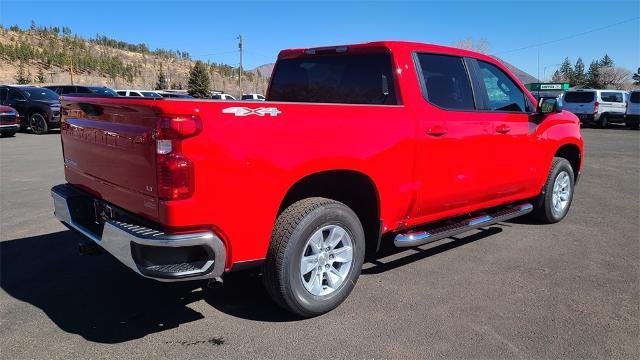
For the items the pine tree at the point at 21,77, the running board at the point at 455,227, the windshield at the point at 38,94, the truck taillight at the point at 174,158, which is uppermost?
the pine tree at the point at 21,77

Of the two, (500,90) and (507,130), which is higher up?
(500,90)

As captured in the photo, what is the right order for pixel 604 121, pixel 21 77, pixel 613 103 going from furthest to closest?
pixel 21 77 < pixel 604 121 < pixel 613 103

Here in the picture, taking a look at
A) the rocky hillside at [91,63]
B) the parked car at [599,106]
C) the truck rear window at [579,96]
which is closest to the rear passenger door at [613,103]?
the parked car at [599,106]

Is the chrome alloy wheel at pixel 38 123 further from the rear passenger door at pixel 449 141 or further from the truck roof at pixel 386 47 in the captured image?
the rear passenger door at pixel 449 141

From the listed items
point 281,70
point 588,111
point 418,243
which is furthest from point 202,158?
point 588,111

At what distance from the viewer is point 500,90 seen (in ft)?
16.8

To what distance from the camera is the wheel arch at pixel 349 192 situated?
3.59 meters

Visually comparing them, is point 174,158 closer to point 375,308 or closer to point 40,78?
point 375,308

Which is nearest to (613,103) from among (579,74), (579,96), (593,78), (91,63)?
(579,96)

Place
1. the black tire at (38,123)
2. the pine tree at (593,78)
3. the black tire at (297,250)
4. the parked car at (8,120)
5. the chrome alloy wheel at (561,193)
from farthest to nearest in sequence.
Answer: the pine tree at (593,78)
the black tire at (38,123)
the parked car at (8,120)
the chrome alloy wheel at (561,193)
the black tire at (297,250)

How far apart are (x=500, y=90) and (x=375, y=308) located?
2.77 metres

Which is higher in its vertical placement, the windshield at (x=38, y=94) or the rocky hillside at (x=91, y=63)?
the rocky hillside at (x=91, y=63)

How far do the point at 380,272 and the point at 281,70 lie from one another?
232 cm

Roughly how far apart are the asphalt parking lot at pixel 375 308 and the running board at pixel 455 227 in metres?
0.37
